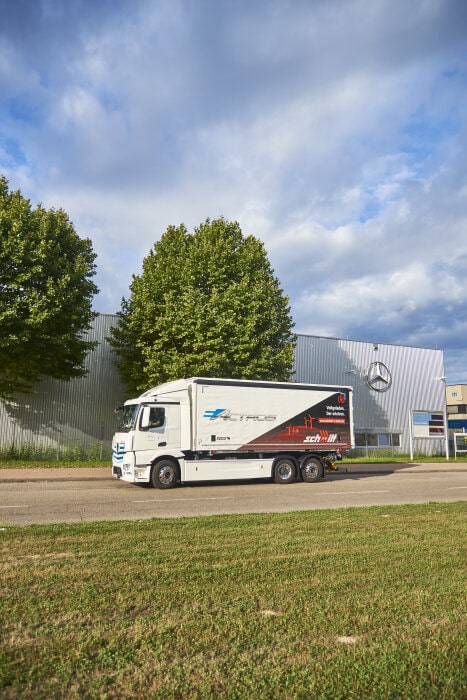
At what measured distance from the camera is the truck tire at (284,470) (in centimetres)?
1894

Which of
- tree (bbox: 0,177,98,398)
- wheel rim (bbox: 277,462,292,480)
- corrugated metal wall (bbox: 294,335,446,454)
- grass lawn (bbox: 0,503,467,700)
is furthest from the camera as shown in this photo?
corrugated metal wall (bbox: 294,335,446,454)

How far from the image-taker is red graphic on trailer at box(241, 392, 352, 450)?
18.9 m

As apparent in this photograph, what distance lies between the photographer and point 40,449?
2728cm

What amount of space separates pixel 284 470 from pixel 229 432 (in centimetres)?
261

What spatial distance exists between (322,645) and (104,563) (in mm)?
3127

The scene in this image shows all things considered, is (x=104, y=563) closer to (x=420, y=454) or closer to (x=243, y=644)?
(x=243, y=644)

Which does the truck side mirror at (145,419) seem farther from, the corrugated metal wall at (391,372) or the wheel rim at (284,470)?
the corrugated metal wall at (391,372)

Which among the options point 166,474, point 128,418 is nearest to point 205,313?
point 128,418

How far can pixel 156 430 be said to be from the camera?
17062mm

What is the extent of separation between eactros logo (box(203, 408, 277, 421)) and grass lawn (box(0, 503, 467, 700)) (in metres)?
9.85

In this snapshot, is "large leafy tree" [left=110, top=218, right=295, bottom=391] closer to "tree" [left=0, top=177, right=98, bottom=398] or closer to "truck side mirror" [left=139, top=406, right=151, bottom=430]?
"tree" [left=0, top=177, right=98, bottom=398]

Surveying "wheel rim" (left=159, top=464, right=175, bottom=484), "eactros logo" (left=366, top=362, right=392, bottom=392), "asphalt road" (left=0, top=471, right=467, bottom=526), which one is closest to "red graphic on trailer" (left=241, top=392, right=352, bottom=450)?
"asphalt road" (left=0, top=471, right=467, bottom=526)

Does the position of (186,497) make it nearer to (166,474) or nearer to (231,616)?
(166,474)

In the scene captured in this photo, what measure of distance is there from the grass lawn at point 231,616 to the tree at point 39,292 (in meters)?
15.4
